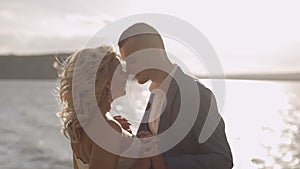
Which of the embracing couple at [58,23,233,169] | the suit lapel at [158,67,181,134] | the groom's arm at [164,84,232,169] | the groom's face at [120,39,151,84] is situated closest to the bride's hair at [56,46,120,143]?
the embracing couple at [58,23,233,169]

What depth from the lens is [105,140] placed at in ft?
8.14

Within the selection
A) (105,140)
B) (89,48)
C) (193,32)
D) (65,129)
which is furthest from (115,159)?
(193,32)

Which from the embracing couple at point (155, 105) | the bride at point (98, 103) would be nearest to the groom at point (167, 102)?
the embracing couple at point (155, 105)

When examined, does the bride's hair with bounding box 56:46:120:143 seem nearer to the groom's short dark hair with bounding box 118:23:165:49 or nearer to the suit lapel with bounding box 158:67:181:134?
the groom's short dark hair with bounding box 118:23:165:49

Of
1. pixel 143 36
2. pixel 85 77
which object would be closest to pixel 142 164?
pixel 85 77

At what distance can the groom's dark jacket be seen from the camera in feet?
8.41

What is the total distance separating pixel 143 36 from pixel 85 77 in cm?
40

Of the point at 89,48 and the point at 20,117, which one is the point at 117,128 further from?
the point at 20,117

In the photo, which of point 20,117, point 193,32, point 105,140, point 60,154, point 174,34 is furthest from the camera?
point 20,117

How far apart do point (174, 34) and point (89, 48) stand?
0.69 m

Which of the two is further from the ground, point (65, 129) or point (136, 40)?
point (136, 40)

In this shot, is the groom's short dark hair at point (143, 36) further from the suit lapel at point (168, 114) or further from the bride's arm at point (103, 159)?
the bride's arm at point (103, 159)

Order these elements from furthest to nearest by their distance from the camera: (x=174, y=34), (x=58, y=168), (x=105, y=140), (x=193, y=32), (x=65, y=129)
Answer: (x=58, y=168)
(x=174, y=34)
(x=193, y=32)
(x=65, y=129)
(x=105, y=140)

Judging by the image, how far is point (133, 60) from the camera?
8.91 feet
